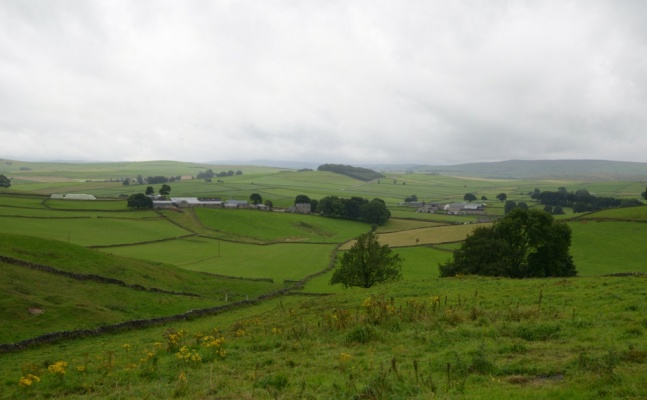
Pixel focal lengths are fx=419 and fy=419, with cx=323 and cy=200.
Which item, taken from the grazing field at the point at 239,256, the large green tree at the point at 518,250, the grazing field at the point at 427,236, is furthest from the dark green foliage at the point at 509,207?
the large green tree at the point at 518,250

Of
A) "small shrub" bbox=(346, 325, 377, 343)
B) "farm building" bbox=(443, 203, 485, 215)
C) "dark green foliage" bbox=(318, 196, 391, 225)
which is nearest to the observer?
"small shrub" bbox=(346, 325, 377, 343)

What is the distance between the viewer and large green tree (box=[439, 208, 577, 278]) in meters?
44.3

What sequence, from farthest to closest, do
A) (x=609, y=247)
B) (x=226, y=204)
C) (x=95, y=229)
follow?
(x=226, y=204)
(x=95, y=229)
(x=609, y=247)

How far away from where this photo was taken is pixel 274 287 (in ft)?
165

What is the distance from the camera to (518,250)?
46719mm

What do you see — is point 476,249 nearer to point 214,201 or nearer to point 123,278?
point 123,278

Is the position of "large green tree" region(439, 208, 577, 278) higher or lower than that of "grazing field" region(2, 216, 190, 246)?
higher

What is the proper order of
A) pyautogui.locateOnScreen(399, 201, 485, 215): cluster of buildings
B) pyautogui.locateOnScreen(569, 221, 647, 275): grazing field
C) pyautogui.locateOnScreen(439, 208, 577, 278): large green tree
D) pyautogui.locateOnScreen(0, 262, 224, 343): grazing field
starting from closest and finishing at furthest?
pyautogui.locateOnScreen(0, 262, 224, 343): grazing field, pyautogui.locateOnScreen(439, 208, 577, 278): large green tree, pyautogui.locateOnScreen(569, 221, 647, 275): grazing field, pyautogui.locateOnScreen(399, 201, 485, 215): cluster of buildings

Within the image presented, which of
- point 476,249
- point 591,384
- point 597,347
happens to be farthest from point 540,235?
point 591,384

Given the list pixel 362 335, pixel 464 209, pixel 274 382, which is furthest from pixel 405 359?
pixel 464 209

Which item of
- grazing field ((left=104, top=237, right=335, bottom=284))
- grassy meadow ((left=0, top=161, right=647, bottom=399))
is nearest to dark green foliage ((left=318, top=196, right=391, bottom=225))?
grazing field ((left=104, top=237, right=335, bottom=284))

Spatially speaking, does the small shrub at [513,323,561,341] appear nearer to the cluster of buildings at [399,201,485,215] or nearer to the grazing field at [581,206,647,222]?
the grazing field at [581,206,647,222]

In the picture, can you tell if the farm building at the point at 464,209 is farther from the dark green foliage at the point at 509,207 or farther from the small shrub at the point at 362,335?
the small shrub at the point at 362,335

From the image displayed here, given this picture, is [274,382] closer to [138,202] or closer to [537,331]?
[537,331]
